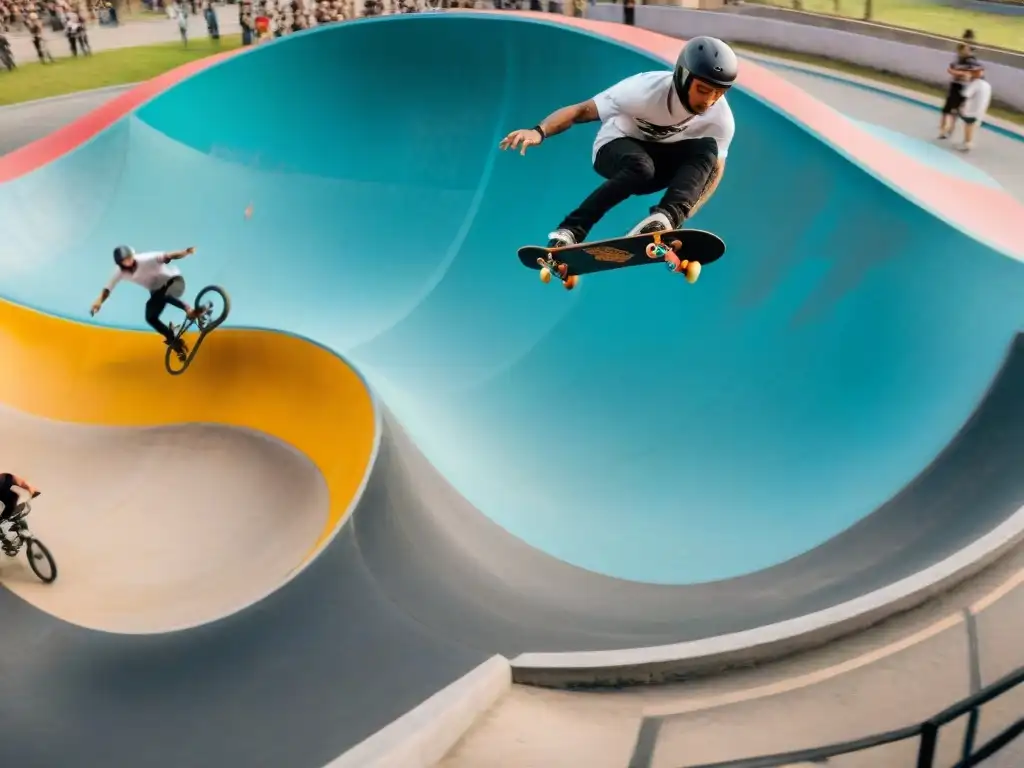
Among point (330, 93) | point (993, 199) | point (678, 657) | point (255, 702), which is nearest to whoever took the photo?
point (678, 657)

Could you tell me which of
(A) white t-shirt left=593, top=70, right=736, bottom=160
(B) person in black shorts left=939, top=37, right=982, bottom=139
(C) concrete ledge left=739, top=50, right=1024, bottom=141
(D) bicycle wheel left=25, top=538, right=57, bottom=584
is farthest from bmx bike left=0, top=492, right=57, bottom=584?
(C) concrete ledge left=739, top=50, right=1024, bottom=141

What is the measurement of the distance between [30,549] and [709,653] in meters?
5.69

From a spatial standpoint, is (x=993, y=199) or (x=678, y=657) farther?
(x=993, y=199)

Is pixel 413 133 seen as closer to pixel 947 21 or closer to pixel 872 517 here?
pixel 872 517

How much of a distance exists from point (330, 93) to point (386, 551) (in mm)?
7757

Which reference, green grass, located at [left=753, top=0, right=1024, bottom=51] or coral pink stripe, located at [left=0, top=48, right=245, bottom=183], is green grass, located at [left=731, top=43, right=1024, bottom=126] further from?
coral pink stripe, located at [left=0, top=48, right=245, bottom=183]


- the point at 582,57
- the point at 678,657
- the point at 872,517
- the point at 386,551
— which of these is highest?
the point at 582,57

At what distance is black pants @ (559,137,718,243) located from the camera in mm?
5594

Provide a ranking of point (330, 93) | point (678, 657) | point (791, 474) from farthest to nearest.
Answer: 1. point (330, 93)
2. point (791, 474)
3. point (678, 657)

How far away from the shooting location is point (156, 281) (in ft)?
29.2

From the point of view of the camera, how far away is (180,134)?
1127cm

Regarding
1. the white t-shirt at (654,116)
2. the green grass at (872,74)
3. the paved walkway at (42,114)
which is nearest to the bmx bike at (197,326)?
the white t-shirt at (654,116)

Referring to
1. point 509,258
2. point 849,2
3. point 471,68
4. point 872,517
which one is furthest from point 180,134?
point 849,2

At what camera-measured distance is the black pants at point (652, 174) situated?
5594 millimetres
